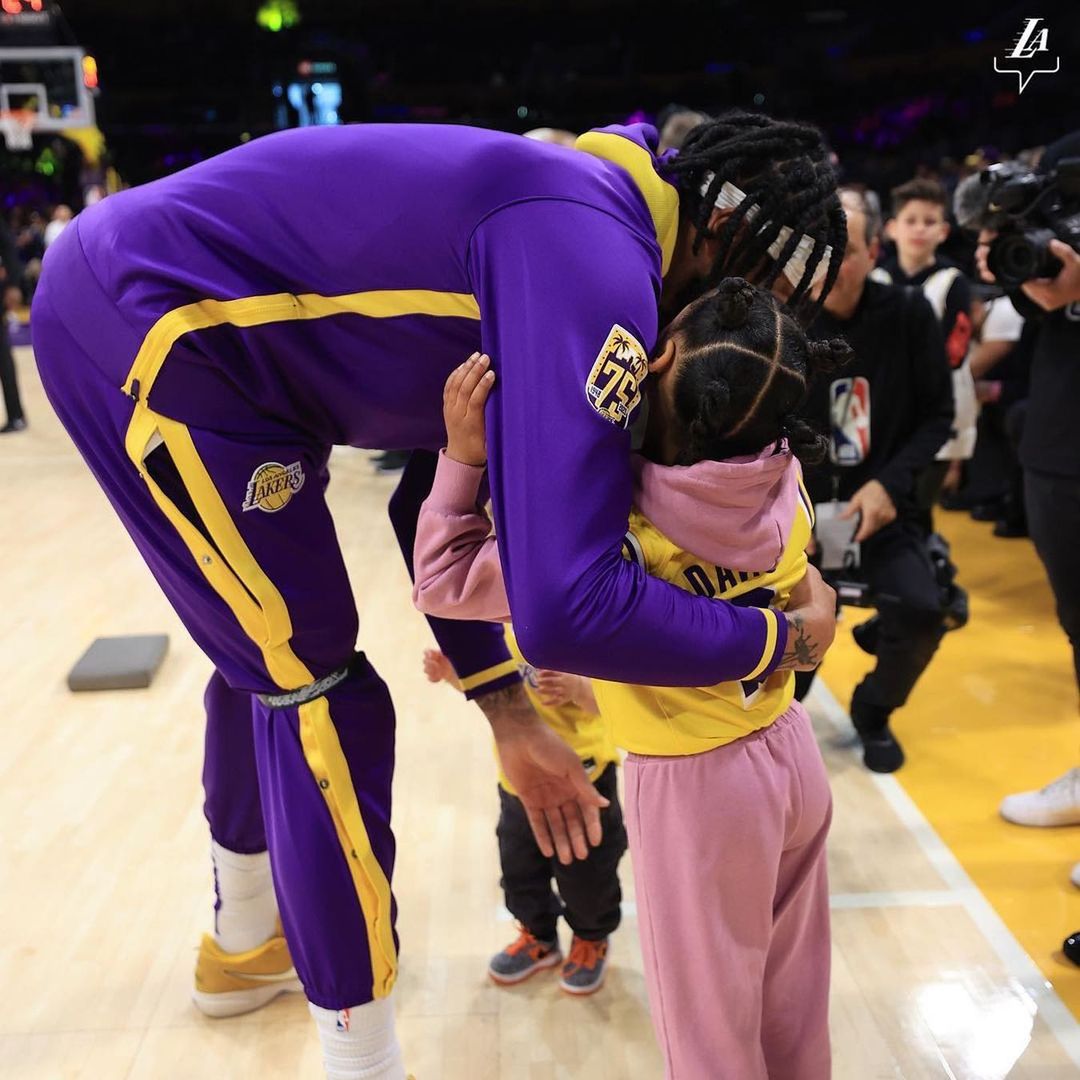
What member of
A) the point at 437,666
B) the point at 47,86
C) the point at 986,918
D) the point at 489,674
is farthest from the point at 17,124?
the point at 986,918

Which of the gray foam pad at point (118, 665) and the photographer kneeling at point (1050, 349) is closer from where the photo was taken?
the photographer kneeling at point (1050, 349)

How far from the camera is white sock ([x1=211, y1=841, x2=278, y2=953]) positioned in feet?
6.26

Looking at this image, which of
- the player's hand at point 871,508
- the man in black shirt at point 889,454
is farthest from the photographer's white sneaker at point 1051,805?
the player's hand at point 871,508

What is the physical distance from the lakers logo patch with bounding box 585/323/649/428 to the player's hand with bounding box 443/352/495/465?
0.43ft

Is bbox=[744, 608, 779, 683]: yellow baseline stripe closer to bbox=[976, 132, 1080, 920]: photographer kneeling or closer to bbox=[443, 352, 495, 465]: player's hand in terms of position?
bbox=[443, 352, 495, 465]: player's hand

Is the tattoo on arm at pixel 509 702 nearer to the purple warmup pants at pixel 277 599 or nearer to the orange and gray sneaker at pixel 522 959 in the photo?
the purple warmup pants at pixel 277 599

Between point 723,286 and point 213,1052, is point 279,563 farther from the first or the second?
point 213,1052

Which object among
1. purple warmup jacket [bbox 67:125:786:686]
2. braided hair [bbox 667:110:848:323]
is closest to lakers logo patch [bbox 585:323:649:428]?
purple warmup jacket [bbox 67:125:786:686]

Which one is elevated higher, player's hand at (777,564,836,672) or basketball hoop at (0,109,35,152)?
player's hand at (777,564,836,672)

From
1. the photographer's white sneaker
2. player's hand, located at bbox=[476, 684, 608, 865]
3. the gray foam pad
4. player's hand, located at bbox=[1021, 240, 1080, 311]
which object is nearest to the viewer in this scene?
player's hand, located at bbox=[476, 684, 608, 865]

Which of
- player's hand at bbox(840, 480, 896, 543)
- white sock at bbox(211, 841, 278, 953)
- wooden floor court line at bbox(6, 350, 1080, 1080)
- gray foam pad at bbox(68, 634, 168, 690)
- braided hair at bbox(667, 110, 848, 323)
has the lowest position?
gray foam pad at bbox(68, 634, 168, 690)

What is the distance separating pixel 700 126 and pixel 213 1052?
1.69 metres

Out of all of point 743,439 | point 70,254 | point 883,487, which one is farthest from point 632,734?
point 883,487

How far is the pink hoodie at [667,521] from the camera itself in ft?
3.85
